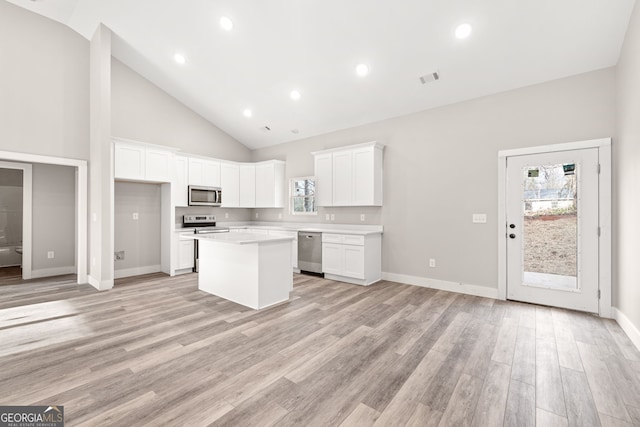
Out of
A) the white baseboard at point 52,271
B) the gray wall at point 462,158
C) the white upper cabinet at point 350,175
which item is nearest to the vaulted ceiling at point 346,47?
the gray wall at point 462,158

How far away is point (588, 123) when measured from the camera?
355cm

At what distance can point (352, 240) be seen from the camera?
16.5 feet

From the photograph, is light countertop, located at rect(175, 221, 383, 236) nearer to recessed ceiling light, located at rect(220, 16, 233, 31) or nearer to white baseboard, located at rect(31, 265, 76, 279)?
white baseboard, located at rect(31, 265, 76, 279)

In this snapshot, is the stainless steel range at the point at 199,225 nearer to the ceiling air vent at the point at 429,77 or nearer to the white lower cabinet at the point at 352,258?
the white lower cabinet at the point at 352,258

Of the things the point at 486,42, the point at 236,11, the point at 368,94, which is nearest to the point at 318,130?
the point at 368,94

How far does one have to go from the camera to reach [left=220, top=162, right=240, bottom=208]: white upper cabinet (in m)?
6.73

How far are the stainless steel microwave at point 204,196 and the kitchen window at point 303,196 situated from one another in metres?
1.68

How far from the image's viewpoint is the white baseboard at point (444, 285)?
4.22 m

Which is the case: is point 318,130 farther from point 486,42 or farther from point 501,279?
point 501,279

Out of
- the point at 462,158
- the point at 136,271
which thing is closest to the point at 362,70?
the point at 462,158

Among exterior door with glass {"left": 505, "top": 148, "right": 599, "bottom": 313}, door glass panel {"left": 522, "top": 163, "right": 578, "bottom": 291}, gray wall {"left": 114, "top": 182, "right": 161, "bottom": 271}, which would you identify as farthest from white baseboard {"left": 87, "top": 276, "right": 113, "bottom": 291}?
door glass panel {"left": 522, "top": 163, "right": 578, "bottom": 291}

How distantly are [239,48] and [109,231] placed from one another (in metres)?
3.56

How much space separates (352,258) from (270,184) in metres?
2.90

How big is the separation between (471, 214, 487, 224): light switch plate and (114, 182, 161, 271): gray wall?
5.91m
